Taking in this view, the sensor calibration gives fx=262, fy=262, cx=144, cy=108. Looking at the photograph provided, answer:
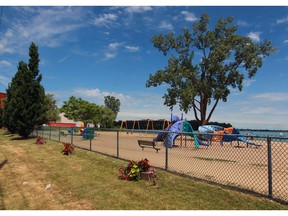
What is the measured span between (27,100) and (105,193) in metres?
17.1

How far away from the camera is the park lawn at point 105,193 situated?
4.96m

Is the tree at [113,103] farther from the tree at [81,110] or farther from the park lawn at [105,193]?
the park lawn at [105,193]

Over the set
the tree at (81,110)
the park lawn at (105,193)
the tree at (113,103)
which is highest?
the tree at (113,103)

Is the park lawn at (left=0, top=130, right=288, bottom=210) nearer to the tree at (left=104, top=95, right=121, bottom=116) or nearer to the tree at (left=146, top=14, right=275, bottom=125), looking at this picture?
the tree at (left=146, top=14, right=275, bottom=125)

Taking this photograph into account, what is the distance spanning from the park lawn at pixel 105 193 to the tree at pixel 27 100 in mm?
12989

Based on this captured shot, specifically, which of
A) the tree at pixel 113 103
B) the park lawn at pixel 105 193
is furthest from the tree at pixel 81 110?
the tree at pixel 113 103

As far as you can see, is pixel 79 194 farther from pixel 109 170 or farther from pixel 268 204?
pixel 268 204

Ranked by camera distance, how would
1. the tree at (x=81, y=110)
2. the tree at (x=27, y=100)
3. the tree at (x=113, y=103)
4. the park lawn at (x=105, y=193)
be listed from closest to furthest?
1. the park lawn at (x=105, y=193)
2. the tree at (x=27, y=100)
3. the tree at (x=81, y=110)
4. the tree at (x=113, y=103)

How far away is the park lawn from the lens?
4.96 meters

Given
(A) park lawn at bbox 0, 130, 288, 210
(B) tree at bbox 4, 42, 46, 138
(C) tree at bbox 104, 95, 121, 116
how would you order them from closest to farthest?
(A) park lawn at bbox 0, 130, 288, 210 < (B) tree at bbox 4, 42, 46, 138 < (C) tree at bbox 104, 95, 121, 116

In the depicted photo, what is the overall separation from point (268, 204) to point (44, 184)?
5.17 meters

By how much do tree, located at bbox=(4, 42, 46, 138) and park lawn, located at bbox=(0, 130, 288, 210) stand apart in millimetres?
12989

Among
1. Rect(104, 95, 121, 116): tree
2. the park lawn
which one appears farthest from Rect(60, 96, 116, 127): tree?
Rect(104, 95, 121, 116): tree

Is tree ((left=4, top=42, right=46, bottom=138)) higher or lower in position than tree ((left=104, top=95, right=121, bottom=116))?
lower
